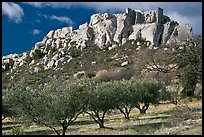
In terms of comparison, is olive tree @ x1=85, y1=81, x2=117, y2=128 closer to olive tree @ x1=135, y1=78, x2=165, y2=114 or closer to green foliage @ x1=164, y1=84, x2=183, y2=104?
olive tree @ x1=135, y1=78, x2=165, y2=114

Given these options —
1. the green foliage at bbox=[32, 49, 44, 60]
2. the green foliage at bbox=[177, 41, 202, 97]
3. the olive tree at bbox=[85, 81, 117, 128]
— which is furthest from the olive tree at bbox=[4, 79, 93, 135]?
the green foliage at bbox=[32, 49, 44, 60]

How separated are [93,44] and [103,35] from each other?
16.8ft

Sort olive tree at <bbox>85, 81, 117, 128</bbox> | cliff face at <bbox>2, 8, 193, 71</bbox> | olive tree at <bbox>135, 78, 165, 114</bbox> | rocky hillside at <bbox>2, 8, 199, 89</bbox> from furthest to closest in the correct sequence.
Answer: cliff face at <bbox>2, 8, 193, 71</bbox> < rocky hillside at <bbox>2, 8, 199, 89</bbox> < olive tree at <bbox>135, 78, 165, 114</bbox> < olive tree at <bbox>85, 81, 117, 128</bbox>

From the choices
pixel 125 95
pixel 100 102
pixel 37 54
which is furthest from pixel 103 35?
pixel 100 102

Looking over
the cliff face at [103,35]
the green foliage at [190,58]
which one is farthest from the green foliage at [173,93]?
the cliff face at [103,35]

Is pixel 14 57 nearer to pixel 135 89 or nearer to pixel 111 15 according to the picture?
pixel 111 15

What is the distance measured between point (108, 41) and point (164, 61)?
4726 inches

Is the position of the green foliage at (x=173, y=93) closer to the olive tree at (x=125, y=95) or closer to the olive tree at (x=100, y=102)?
the olive tree at (x=125, y=95)

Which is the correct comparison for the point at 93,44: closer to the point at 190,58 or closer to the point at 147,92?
the point at 147,92

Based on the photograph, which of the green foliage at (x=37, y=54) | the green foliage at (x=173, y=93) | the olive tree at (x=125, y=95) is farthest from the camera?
the green foliage at (x=37, y=54)

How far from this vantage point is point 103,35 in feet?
450

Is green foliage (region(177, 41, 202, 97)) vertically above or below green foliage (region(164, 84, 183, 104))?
below

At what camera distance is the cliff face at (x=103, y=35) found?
129m

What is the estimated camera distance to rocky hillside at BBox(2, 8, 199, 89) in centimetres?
11581
